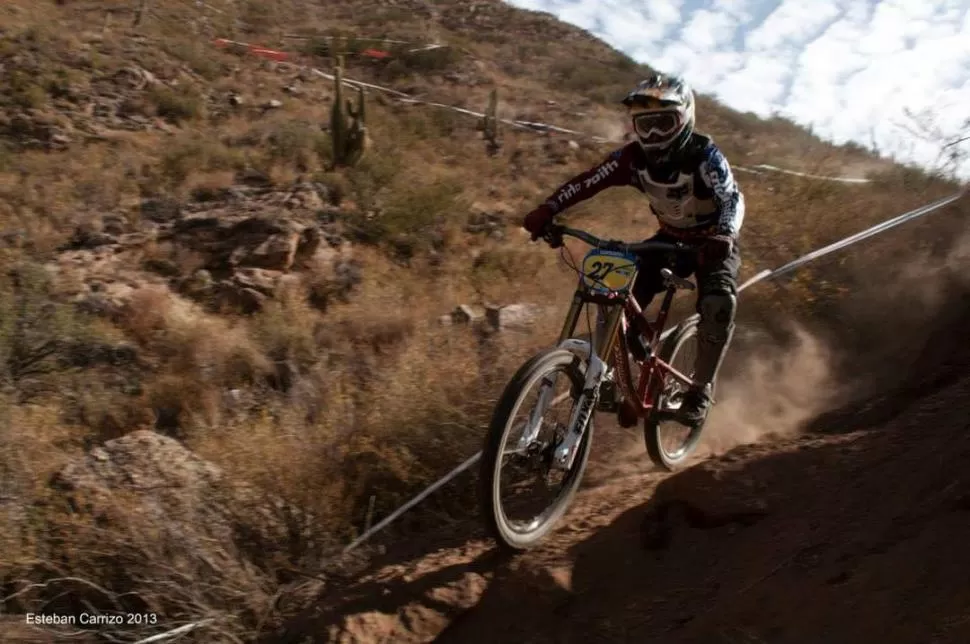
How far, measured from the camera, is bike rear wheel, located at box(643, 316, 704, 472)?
13.6 ft

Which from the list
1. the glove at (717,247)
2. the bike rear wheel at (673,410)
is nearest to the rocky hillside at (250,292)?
the bike rear wheel at (673,410)

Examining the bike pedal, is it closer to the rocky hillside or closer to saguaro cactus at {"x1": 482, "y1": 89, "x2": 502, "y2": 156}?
the rocky hillside

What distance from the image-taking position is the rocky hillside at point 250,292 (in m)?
3.82

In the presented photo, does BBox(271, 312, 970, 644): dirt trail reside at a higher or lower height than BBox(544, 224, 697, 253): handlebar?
lower

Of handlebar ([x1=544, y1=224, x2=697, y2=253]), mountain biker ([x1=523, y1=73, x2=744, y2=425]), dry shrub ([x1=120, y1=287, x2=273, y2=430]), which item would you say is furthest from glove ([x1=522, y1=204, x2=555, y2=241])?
dry shrub ([x1=120, y1=287, x2=273, y2=430])

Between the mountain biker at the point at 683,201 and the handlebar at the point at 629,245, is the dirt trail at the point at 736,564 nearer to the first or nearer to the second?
the mountain biker at the point at 683,201

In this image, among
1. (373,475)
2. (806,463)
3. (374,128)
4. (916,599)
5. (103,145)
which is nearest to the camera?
(916,599)

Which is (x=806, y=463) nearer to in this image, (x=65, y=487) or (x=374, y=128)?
(x=65, y=487)

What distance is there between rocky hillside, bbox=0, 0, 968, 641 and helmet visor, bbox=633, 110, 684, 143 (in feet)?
7.04

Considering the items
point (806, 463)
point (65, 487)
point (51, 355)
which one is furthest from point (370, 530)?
point (51, 355)

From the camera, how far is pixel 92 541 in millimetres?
3641

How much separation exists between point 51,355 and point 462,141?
12.9 meters
